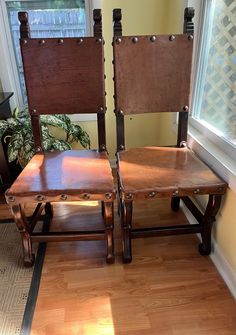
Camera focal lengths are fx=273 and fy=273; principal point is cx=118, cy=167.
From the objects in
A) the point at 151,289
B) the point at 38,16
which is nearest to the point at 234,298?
the point at 151,289

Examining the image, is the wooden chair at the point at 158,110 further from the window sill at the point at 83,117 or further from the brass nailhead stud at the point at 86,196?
the window sill at the point at 83,117

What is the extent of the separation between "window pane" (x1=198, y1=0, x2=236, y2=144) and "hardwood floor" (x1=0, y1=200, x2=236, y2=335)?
0.66 meters

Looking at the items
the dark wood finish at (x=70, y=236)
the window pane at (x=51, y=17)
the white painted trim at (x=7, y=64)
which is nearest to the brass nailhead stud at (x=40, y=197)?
the dark wood finish at (x=70, y=236)

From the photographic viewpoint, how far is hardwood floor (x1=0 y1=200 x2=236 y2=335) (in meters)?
1.08

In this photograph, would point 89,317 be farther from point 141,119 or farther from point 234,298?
point 141,119

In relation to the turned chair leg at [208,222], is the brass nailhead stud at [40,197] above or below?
above

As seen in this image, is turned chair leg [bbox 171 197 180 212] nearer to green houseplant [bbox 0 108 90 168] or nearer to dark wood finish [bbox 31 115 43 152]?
green houseplant [bbox 0 108 90 168]

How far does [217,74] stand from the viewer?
1.44 meters

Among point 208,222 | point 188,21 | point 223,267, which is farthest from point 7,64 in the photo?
point 223,267

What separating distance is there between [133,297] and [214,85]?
115cm

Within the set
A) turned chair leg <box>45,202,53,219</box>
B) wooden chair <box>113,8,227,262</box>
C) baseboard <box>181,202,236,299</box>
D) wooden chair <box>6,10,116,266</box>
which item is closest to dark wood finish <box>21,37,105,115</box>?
wooden chair <box>6,10,116,266</box>

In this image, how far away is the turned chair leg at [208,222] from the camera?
1244mm

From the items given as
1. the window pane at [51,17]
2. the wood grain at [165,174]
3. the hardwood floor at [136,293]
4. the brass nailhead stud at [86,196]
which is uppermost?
the window pane at [51,17]

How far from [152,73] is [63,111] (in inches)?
20.0
